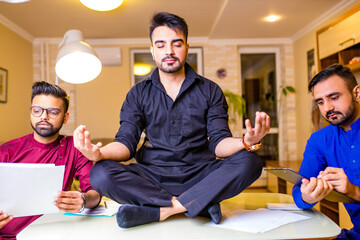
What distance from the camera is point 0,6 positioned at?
384 cm

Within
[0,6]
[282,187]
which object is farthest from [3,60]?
[282,187]

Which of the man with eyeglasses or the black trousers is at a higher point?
the man with eyeglasses

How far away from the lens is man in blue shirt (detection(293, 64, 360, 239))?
1.56m

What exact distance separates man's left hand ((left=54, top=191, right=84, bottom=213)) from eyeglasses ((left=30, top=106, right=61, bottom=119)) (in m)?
0.50

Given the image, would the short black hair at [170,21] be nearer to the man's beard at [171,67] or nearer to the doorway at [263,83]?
the man's beard at [171,67]

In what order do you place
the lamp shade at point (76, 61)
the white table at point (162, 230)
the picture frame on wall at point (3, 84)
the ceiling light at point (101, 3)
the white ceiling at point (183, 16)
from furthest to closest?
the picture frame on wall at point (3, 84) → the white ceiling at point (183, 16) → the ceiling light at point (101, 3) → the lamp shade at point (76, 61) → the white table at point (162, 230)

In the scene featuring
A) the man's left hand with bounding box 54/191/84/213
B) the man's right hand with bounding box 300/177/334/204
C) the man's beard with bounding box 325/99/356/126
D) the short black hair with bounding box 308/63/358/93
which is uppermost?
the short black hair with bounding box 308/63/358/93

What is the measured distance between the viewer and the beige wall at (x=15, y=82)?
426 cm

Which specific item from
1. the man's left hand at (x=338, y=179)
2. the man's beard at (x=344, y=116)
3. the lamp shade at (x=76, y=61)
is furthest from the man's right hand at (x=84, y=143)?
the man's beard at (x=344, y=116)

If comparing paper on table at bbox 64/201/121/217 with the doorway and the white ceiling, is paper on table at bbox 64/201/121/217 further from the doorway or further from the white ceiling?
the doorway

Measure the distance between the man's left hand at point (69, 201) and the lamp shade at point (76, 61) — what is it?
32.9 inches

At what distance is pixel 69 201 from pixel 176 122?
0.69 meters

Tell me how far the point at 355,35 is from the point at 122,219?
2.67m

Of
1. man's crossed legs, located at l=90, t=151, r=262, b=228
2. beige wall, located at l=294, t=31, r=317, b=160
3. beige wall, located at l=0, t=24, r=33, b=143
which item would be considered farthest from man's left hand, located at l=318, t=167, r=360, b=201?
beige wall, located at l=0, t=24, r=33, b=143
